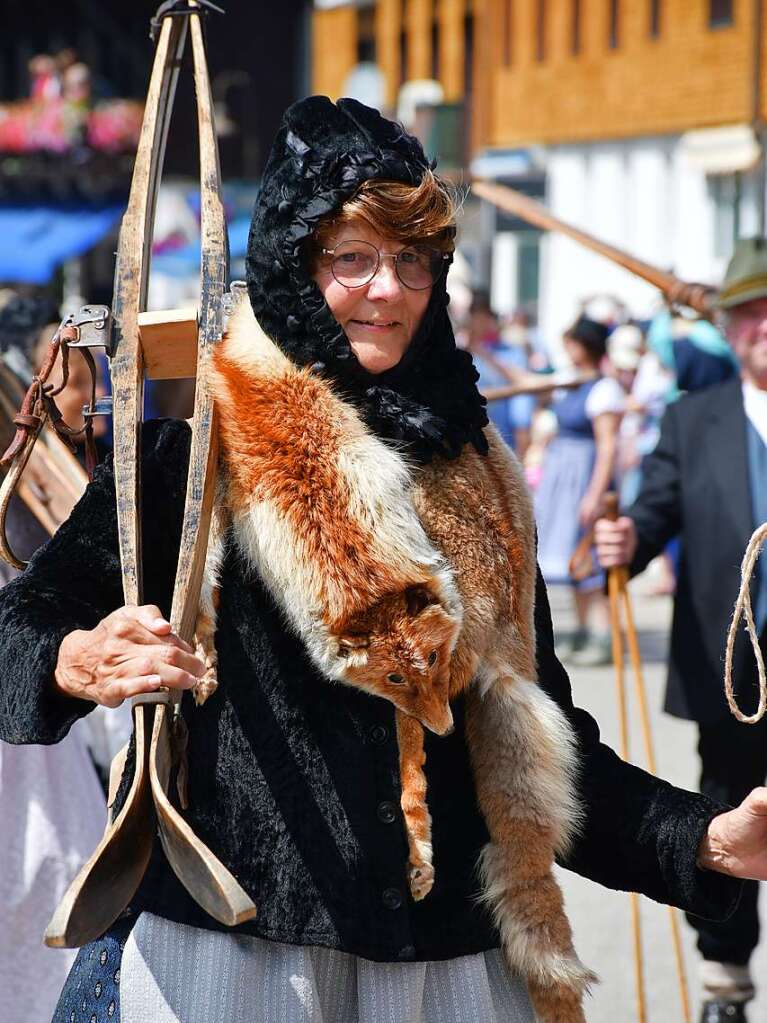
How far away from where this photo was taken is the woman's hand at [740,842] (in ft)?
6.75

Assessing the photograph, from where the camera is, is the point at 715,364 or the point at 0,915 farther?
the point at 715,364

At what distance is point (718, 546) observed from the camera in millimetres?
4102

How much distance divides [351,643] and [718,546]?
2.33 metres

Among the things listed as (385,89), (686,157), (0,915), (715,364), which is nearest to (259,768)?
(0,915)

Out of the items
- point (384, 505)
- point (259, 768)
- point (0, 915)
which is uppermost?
point (384, 505)

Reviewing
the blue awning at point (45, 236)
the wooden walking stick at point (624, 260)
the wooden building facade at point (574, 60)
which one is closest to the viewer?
the wooden walking stick at point (624, 260)

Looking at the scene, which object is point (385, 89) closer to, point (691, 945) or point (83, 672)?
point (691, 945)

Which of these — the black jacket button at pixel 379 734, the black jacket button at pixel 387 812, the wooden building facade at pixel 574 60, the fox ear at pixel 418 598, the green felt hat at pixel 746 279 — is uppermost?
the wooden building facade at pixel 574 60

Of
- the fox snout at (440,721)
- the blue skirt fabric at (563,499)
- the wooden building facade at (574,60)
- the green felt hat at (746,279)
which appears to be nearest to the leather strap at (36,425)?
the fox snout at (440,721)

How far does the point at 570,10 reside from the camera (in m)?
22.6

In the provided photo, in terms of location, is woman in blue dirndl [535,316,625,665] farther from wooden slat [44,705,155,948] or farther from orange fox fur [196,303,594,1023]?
wooden slat [44,705,155,948]

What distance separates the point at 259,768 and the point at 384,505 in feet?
1.19

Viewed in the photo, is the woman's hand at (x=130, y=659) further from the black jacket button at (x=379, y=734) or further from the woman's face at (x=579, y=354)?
the woman's face at (x=579, y=354)

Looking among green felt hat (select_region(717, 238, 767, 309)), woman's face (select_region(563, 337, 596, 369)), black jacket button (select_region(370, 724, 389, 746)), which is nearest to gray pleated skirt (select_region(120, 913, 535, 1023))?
black jacket button (select_region(370, 724, 389, 746))
